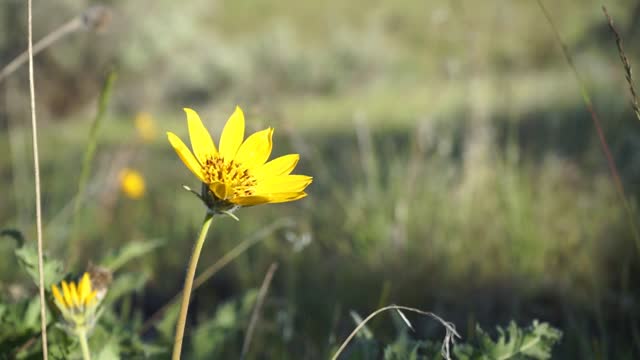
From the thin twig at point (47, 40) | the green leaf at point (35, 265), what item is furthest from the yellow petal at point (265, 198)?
the thin twig at point (47, 40)

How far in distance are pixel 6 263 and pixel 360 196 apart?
1.32 metres

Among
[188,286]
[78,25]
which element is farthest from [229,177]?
[78,25]

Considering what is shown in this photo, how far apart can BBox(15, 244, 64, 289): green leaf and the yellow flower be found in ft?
1.14

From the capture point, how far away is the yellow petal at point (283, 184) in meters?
0.76

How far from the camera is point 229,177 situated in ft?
2.56

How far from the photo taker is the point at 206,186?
734mm

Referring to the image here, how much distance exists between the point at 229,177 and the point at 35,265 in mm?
425

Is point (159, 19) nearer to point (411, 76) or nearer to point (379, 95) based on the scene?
point (379, 95)

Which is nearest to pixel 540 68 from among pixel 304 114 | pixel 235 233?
pixel 304 114

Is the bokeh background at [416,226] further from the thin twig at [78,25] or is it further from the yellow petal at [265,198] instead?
the yellow petal at [265,198]

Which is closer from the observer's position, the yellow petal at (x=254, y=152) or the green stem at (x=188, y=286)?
the green stem at (x=188, y=286)

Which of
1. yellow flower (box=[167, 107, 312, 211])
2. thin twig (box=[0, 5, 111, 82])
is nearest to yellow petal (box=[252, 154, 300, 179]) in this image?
yellow flower (box=[167, 107, 312, 211])

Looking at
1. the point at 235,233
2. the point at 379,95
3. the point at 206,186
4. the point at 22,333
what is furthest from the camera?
the point at 379,95

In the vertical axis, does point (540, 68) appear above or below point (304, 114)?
below
